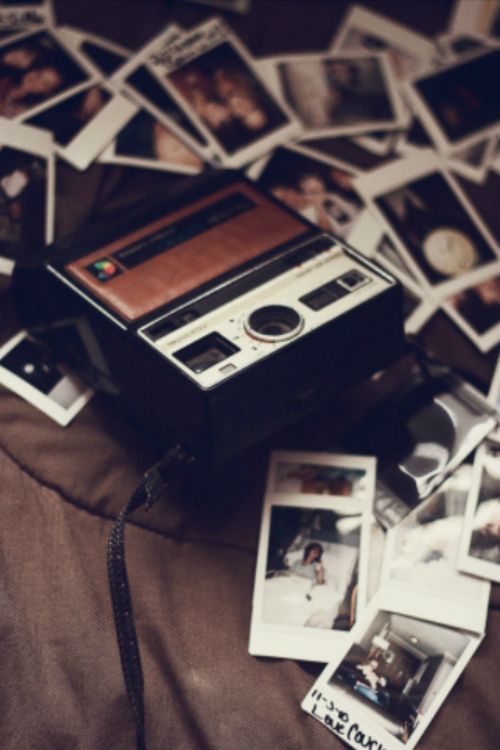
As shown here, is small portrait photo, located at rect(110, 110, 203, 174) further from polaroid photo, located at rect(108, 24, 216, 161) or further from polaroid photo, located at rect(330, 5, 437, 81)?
polaroid photo, located at rect(330, 5, 437, 81)

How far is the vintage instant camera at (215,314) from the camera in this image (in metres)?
1.03

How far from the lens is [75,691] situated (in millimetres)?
989

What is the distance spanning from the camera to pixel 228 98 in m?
1.52

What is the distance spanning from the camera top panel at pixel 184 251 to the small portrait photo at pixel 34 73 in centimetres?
37

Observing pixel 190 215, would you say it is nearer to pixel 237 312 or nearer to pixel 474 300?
pixel 237 312

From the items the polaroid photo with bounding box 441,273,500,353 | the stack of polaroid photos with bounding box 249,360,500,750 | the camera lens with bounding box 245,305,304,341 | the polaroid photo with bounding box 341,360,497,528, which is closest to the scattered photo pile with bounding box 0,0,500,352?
the polaroid photo with bounding box 441,273,500,353

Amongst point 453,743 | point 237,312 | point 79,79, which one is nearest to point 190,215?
point 237,312

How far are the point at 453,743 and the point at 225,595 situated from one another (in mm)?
309

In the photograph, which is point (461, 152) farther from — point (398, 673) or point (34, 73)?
point (398, 673)

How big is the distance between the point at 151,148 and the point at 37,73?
8.7 inches

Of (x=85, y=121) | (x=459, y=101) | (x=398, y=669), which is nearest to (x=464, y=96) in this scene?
(x=459, y=101)

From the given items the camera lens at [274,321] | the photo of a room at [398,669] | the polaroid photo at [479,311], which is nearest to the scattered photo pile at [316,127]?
the polaroid photo at [479,311]

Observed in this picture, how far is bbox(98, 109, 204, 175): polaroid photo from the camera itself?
1407 mm

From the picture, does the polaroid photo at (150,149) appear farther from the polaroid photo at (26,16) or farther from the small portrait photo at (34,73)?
the polaroid photo at (26,16)
